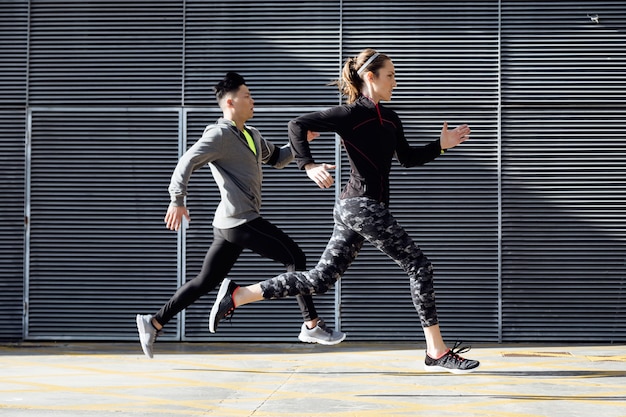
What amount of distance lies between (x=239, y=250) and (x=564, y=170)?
376 cm

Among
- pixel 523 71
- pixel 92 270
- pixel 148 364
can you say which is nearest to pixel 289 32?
pixel 523 71

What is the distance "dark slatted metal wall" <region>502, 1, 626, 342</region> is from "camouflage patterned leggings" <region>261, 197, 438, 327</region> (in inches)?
130

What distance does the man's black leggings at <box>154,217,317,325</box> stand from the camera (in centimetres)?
686

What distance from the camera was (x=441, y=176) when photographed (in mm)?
9555

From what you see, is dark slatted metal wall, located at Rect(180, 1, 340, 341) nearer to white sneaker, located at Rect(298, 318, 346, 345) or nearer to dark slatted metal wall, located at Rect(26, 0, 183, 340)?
dark slatted metal wall, located at Rect(26, 0, 183, 340)

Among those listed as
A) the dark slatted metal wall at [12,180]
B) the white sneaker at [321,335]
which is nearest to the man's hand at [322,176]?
the white sneaker at [321,335]

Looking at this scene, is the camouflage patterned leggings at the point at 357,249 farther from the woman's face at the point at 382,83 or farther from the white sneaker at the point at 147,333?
the white sneaker at the point at 147,333

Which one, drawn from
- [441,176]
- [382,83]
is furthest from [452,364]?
[441,176]

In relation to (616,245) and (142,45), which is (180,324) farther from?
(616,245)

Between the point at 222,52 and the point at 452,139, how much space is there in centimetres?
368

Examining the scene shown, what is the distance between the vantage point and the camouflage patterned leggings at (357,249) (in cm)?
627

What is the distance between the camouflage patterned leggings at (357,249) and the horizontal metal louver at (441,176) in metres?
3.10

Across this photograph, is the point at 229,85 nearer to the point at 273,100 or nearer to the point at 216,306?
the point at 216,306

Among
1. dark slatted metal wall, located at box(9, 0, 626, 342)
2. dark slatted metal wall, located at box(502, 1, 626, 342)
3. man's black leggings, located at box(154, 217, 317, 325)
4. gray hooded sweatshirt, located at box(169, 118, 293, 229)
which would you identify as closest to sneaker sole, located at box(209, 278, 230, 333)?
man's black leggings, located at box(154, 217, 317, 325)
